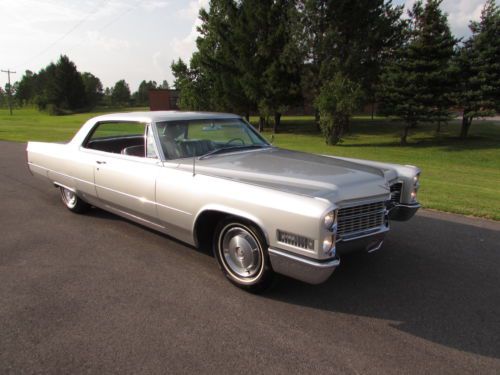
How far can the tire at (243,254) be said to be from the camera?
11.0 ft

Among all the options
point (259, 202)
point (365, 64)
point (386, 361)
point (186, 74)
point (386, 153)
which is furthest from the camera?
point (186, 74)

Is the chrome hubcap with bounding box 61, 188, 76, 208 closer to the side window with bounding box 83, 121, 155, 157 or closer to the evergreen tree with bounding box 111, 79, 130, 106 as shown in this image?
the side window with bounding box 83, 121, 155, 157

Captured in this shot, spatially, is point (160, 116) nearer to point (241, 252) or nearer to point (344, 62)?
point (241, 252)

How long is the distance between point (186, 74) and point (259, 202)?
33348 millimetres

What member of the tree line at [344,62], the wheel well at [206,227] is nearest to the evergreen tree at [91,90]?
the tree line at [344,62]

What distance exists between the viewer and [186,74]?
34406 mm

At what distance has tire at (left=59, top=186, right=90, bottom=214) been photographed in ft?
19.1

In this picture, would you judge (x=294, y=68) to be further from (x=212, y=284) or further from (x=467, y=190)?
(x=212, y=284)

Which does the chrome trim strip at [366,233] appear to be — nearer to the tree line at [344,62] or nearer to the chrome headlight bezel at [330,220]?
the chrome headlight bezel at [330,220]

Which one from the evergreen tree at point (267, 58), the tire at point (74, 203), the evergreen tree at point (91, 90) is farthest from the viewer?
the evergreen tree at point (91, 90)

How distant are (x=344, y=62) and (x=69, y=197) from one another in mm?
19471

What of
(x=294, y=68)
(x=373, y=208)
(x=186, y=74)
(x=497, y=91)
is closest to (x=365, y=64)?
(x=294, y=68)

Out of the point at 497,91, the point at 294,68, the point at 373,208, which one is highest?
the point at 294,68

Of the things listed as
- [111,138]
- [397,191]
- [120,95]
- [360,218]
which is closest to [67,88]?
[120,95]
